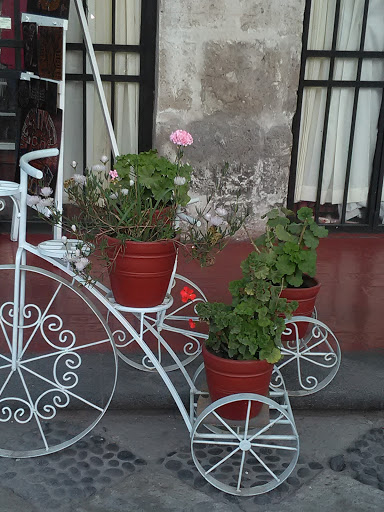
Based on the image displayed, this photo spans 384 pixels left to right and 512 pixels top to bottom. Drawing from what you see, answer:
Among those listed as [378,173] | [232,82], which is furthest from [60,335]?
[378,173]

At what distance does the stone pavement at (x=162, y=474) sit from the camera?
8.81 ft

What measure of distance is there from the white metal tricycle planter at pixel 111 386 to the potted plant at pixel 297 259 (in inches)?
5.3

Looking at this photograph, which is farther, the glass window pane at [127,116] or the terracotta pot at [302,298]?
the glass window pane at [127,116]

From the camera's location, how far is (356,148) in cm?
620

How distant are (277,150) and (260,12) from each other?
1149mm

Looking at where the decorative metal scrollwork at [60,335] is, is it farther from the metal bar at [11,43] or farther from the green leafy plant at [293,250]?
the metal bar at [11,43]

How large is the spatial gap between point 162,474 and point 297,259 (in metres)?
1.21

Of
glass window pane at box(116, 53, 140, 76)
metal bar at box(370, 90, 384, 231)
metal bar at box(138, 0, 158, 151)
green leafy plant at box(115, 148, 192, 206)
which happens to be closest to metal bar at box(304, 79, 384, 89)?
metal bar at box(370, 90, 384, 231)

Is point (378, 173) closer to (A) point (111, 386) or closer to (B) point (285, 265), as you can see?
(B) point (285, 265)

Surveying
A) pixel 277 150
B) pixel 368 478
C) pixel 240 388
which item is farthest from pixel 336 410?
pixel 277 150

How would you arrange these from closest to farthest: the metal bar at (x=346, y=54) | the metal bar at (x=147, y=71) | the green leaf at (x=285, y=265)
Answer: the green leaf at (x=285, y=265), the metal bar at (x=147, y=71), the metal bar at (x=346, y=54)

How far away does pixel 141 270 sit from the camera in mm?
2744

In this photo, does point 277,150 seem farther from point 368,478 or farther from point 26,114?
point 368,478

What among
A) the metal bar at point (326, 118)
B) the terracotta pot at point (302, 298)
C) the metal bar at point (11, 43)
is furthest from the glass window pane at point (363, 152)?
the terracotta pot at point (302, 298)
